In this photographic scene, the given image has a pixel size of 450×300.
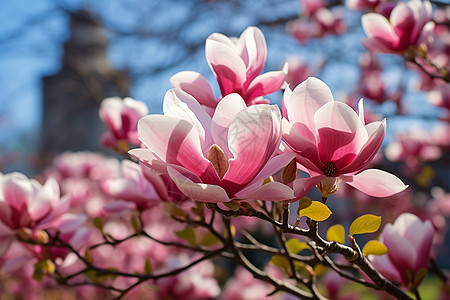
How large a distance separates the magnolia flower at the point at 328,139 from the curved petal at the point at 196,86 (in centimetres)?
14

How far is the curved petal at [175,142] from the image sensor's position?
41cm

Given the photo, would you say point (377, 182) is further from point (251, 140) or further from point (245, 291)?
point (245, 291)

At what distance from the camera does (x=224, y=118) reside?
0.43 m

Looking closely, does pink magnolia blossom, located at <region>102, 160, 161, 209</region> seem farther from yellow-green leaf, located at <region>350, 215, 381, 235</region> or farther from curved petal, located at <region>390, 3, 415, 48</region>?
curved petal, located at <region>390, 3, 415, 48</region>

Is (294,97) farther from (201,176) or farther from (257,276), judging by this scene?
(257,276)

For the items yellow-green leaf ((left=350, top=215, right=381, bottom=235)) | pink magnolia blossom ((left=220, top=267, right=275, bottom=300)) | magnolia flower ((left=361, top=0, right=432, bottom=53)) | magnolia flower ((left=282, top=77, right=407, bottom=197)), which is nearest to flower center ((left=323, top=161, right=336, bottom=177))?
magnolia flower ((left=282, top=77, right=407, bottom=197))

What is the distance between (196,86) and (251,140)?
21 centimetres

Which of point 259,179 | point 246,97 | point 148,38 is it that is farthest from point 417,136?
point 148,38

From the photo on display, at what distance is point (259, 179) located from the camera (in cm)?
43

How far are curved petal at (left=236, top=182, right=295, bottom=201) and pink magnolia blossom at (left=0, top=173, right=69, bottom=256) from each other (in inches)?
19.2

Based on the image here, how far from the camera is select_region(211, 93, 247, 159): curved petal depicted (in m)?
0.43

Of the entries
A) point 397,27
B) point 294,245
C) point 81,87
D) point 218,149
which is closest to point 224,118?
point 218,149

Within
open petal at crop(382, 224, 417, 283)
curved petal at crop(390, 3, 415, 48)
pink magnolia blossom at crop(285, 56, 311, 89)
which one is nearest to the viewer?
open petal at crop(382, 224, 417, 283)

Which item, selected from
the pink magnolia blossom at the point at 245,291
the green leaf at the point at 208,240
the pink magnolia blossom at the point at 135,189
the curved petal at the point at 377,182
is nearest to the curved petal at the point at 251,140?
the curved petal at the point at 377,182
